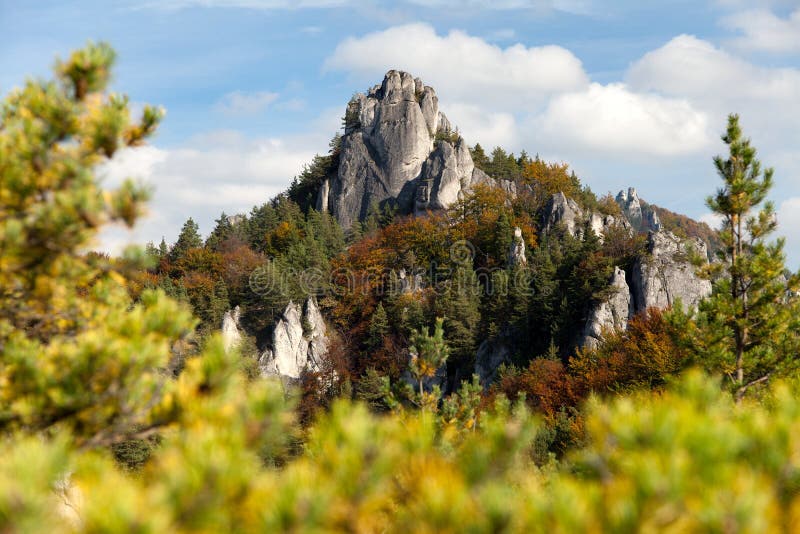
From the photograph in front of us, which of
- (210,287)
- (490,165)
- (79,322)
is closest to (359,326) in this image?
(210,287)

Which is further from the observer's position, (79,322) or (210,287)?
(210,287)

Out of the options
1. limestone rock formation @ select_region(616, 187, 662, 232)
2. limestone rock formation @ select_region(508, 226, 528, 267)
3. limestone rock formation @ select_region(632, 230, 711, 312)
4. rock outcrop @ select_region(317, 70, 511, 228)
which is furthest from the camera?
limestone rock formation @ select_region(616, 187, 662, 232)

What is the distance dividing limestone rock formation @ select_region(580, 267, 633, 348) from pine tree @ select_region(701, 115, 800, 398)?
28636mm

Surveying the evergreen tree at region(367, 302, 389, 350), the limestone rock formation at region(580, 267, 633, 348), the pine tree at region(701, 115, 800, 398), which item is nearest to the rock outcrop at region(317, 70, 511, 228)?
the evergreen tree at region(367, 302, 389, 350)

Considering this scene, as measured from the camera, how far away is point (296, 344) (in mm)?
53594

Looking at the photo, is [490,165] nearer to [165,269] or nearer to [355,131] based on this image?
[355,131]

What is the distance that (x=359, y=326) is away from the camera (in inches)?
2178

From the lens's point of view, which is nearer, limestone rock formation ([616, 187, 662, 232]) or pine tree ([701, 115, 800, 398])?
pine tree ([701, 115, 800, 398])

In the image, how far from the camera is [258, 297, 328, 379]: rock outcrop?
52.8 meters

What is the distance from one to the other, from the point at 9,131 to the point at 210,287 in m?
52.6

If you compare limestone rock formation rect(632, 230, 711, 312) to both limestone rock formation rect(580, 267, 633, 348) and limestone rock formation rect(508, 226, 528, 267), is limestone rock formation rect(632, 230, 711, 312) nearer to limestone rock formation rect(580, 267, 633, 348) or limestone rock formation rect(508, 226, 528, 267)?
limestone rock formation rect(580, 267, 633, 348)

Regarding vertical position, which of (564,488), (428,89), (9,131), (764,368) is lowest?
(764,368)

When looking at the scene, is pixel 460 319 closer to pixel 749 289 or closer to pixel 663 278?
pixel 663 278

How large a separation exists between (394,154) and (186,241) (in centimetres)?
2670
